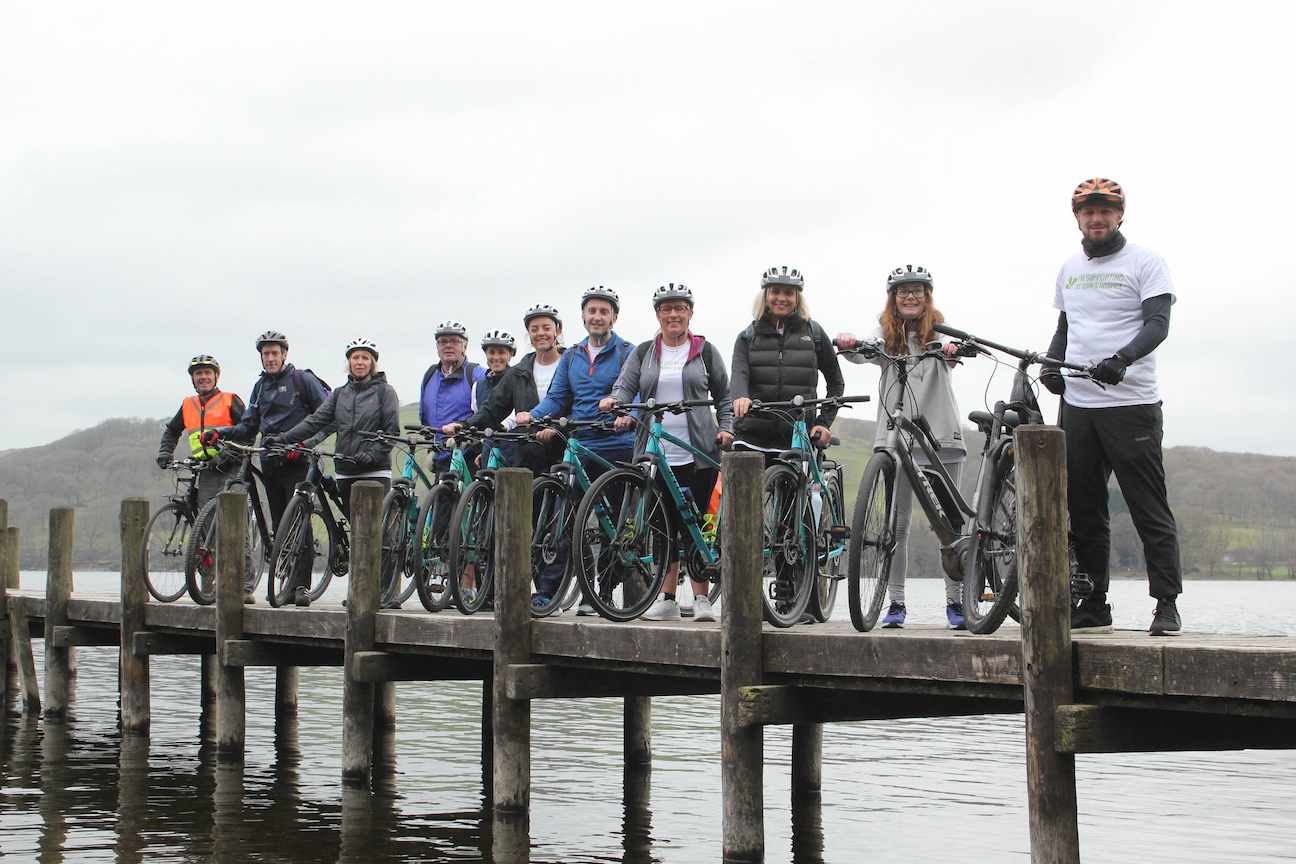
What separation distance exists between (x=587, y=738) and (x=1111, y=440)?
1395 centimetres

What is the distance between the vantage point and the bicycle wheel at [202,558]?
16.1 metres

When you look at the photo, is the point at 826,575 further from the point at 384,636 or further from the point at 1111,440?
the point at 384,636

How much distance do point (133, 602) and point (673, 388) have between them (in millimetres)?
8316

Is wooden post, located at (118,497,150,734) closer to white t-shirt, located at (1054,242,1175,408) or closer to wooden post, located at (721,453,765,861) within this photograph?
wooden post, located at (721,453,765,861)

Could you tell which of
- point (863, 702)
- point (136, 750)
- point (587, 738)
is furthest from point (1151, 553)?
point (587, 738)

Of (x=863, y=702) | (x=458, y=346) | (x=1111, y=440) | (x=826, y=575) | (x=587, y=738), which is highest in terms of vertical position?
(x=458, y=346)

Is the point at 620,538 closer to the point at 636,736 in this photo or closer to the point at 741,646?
the point at 741,646

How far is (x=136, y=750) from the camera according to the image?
18078 millimetres

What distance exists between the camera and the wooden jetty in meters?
7.70

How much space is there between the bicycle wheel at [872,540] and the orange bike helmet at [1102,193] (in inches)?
70.2

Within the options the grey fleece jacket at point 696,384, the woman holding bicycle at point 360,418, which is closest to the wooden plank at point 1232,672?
the grey fleece jacket at point 696,384

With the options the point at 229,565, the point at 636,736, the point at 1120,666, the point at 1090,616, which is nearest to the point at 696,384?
the point at 1090,616

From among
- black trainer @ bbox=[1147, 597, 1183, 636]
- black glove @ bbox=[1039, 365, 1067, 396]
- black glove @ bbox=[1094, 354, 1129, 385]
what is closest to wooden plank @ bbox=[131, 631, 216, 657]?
black glove @ bbox=[1039, 365, 1067, 396]

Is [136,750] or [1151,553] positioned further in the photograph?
[136,750]
